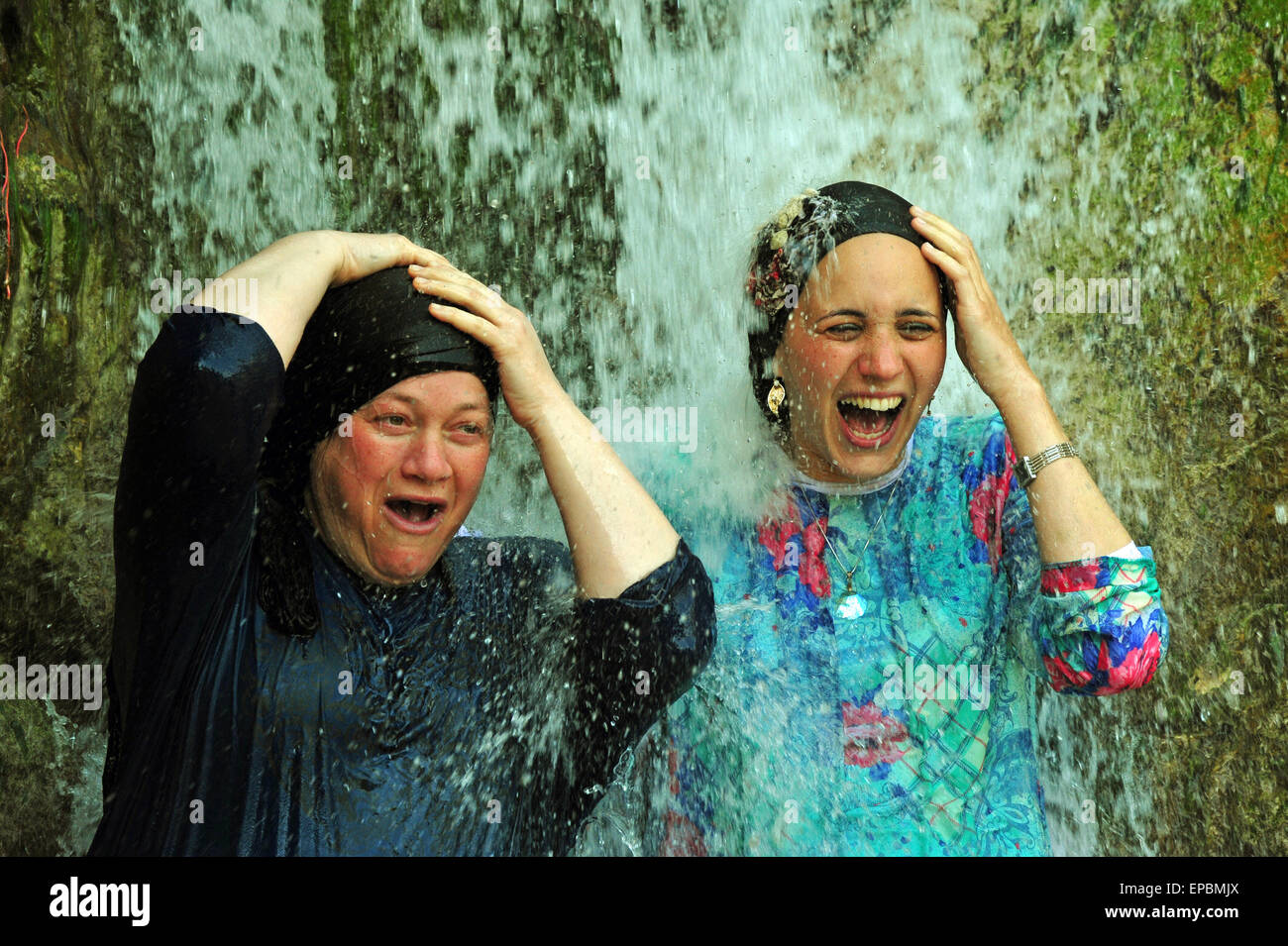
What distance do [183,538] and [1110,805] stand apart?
3.29 meters

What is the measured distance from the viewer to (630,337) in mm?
4504

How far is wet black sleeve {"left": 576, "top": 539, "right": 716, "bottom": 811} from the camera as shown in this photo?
2.36m

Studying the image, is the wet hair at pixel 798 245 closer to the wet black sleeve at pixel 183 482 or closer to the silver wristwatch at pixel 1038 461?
the silver wristwatch at pixel 1038 461

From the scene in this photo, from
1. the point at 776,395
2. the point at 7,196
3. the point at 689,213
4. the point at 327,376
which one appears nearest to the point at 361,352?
the point at 327,376

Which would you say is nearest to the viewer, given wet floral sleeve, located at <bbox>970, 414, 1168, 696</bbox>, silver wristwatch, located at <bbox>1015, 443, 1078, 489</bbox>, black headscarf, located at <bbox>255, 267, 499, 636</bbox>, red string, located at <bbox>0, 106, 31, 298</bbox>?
black headscarf, located at <bbox>255, 267, 499, 636</bbox>

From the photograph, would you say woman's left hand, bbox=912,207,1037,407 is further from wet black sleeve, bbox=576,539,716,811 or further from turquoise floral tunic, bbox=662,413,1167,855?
wet black sleeve, bbox=576,539,716,811

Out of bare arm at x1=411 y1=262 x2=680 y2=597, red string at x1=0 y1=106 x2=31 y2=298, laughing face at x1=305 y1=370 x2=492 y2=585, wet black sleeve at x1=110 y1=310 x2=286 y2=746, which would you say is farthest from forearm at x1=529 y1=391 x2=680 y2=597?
red string at x1=0 y1=106 x2=31 y2=298

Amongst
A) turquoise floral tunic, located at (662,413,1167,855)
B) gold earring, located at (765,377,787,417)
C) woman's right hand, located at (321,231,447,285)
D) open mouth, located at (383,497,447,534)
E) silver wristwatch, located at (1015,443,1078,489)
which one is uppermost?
woman's right hand, located at (321,231,447,285)

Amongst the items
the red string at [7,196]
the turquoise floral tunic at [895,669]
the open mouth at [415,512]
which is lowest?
the turquoise floral tunic at [895,669]

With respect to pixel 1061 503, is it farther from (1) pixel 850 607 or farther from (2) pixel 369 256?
(2) pixel 369 256

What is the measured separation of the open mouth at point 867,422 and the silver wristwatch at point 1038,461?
1.00 ft

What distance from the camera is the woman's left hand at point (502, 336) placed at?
2424 mm

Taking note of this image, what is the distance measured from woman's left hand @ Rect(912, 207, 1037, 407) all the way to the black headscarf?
3.73ft

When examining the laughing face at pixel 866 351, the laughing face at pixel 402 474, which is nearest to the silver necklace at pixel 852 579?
the laughing face at pixel 866 351
